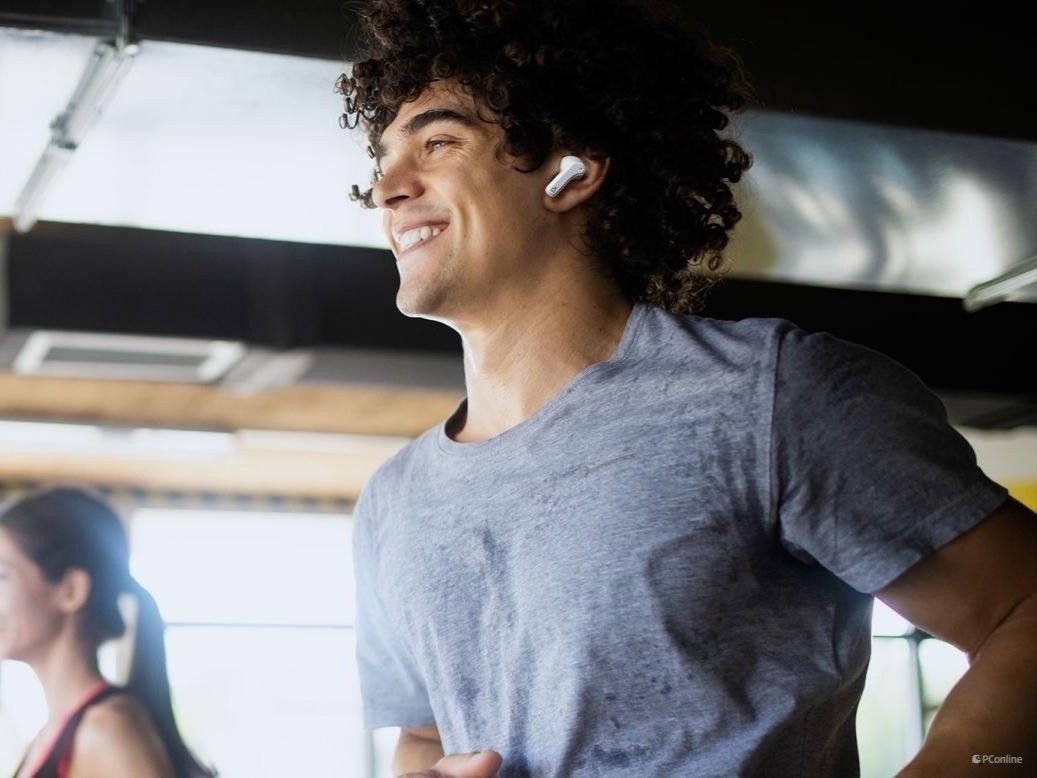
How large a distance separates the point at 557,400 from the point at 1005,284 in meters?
2.19

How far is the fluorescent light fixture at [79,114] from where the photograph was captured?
2.00 m

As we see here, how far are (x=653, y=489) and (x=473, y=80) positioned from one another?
1.96 ft

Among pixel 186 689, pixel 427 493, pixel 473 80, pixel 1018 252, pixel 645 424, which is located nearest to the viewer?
pixel 645 424

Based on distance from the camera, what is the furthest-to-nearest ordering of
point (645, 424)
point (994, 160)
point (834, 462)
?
point (994, 160) → point (645, 424) → point (834, 462)

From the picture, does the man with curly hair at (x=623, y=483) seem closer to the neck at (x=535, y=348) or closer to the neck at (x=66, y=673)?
the neck at (x=535, y=348)

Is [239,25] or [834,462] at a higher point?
[239,25]

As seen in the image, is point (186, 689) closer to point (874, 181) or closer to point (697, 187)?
point (874, 181)

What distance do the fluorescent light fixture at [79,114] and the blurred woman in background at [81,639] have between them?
0.96 metres

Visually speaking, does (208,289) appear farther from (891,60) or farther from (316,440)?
(316,440)

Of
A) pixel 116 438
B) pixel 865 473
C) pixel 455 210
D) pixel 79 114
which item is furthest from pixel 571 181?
pixel 116 438

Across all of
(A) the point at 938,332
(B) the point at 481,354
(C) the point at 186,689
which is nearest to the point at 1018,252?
(A) the point at 938,332

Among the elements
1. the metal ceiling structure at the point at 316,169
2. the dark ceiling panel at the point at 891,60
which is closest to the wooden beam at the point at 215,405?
the metal ceiling structure at the point at 316,169

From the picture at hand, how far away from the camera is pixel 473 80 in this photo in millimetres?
1583

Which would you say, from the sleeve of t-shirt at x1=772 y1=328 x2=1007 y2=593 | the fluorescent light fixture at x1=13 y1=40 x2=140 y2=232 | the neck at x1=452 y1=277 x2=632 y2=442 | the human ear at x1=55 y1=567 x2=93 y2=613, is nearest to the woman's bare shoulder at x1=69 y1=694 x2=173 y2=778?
the human ear at x1=55 y1=567 x2=93 y2=613
